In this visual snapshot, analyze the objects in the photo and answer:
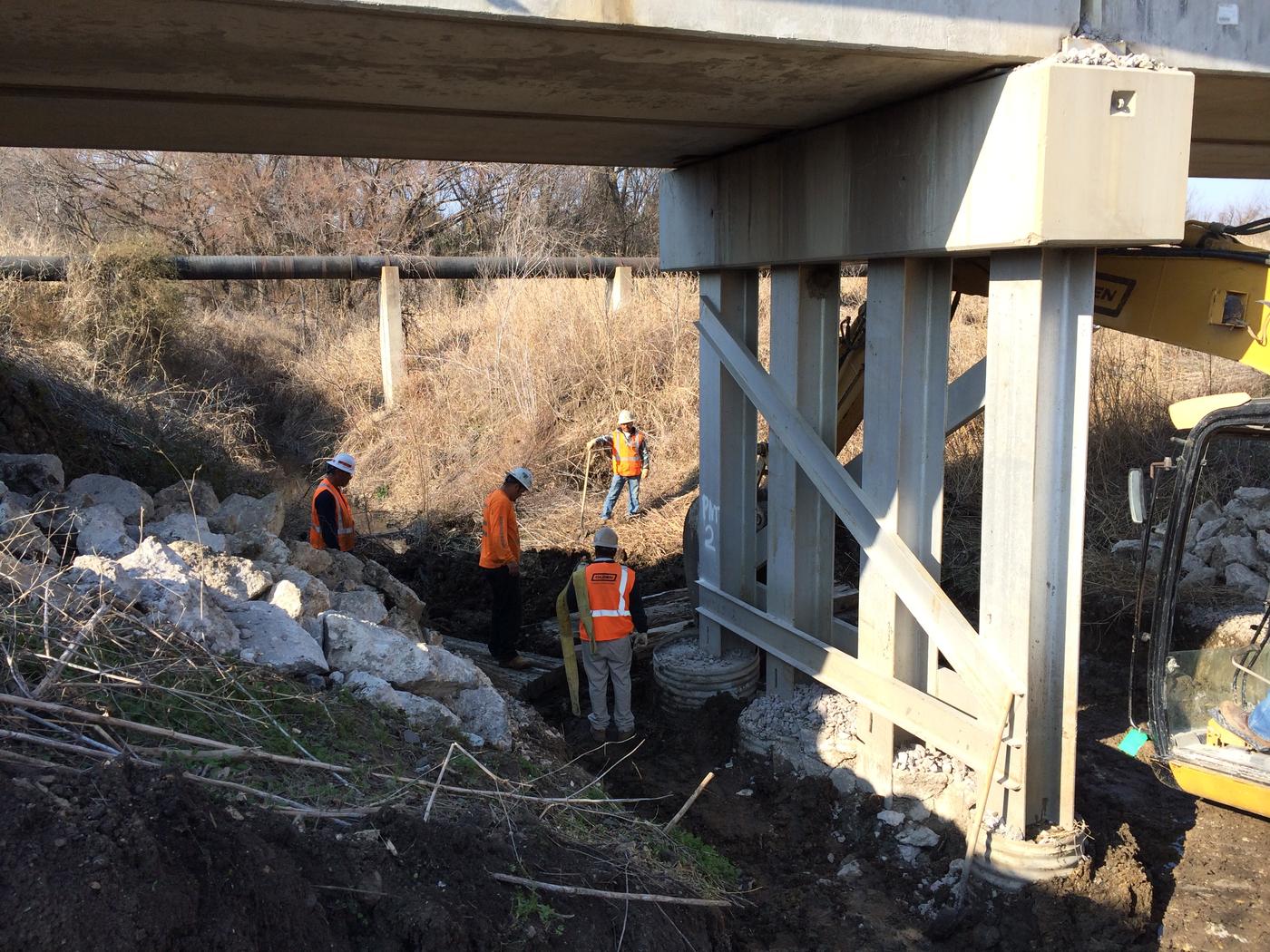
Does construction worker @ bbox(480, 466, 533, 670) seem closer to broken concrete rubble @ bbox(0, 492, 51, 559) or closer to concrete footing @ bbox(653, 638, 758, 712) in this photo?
concrete footing @ bbox(653, 638, 758, 712)

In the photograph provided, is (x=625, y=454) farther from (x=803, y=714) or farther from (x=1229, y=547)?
(x=1229, y=547)

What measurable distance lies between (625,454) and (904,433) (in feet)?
24.7

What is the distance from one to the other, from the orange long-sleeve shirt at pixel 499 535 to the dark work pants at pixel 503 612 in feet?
0.29

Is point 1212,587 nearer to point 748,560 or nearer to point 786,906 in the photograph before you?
point 748,560

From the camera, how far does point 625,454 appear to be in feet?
43.2

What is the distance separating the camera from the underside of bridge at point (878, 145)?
4.39 meters

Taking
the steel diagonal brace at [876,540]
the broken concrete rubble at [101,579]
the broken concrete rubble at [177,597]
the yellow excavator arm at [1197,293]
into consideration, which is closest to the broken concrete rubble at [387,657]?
the broken concrete rubble at [177,597]

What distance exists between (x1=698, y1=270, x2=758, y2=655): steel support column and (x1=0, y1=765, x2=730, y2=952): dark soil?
3784 millimetres

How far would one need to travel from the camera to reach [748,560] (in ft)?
25.5

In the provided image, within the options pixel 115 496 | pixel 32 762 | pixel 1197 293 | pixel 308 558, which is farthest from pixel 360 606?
pixel 1197 293

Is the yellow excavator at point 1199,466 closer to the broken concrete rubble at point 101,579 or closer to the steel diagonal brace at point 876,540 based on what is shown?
the steel diagonal brace at point 876,540

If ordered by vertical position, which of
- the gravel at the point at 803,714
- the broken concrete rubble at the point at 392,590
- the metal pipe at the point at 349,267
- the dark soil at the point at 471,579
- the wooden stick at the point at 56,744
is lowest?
the dark soil at the point at 471,579

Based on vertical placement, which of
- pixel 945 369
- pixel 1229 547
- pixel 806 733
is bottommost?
pixel 806 733

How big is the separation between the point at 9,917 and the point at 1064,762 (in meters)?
4.55
